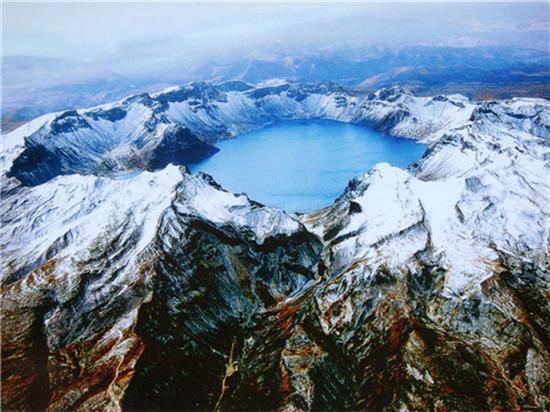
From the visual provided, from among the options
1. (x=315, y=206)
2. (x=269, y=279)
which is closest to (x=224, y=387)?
(x=269, y=279)

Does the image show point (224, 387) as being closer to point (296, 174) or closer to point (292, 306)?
point (292, 306)

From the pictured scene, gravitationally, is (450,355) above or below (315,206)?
above

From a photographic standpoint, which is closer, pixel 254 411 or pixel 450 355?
pixel 254 411

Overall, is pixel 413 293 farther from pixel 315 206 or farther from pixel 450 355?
pixel 315 206

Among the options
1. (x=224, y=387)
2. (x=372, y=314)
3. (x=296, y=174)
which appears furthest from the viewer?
(x=296, y=174)

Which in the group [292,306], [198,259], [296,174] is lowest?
[296,174]

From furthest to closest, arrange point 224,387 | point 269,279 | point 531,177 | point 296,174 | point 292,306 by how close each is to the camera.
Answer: point 296,174 < point 531,177 < point 269,279 < point 292,306 < point 224,387
